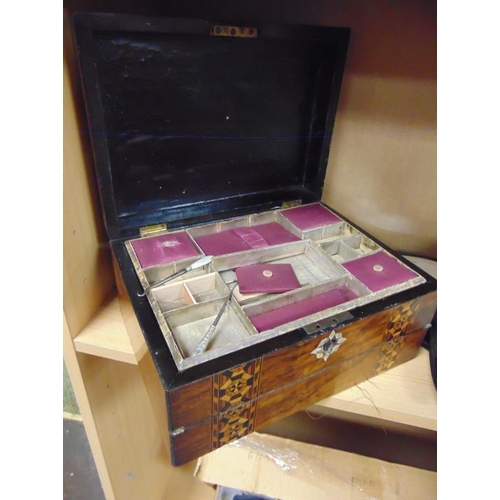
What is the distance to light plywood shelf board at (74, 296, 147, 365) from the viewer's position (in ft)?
1.77

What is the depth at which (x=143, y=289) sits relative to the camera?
20.4 inches

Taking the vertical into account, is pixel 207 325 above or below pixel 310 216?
below

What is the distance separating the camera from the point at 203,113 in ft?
2.00

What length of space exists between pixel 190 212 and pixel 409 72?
0.43 m

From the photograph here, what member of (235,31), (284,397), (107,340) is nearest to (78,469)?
(107,340)

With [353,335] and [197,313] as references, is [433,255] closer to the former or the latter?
[353,335]

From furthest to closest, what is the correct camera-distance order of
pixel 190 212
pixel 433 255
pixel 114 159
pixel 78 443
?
pixel 78 443
pixel 433 255
pixel 190 212
pixel 114 159

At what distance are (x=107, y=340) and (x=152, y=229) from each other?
0.18 meters

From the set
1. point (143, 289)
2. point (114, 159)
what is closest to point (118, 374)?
point (143, 289)

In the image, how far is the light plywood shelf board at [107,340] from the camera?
54 centimetres

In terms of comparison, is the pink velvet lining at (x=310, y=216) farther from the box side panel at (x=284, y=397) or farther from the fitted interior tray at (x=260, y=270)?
the box side panel at (x=284, y=397)

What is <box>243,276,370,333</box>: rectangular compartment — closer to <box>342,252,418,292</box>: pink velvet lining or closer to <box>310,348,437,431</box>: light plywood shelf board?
<box>342,252,418,292</box>: pink velvet lining

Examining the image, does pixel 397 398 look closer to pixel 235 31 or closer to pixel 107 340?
pixel 107 340

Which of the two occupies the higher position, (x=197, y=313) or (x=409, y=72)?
(x=409, y=72)
